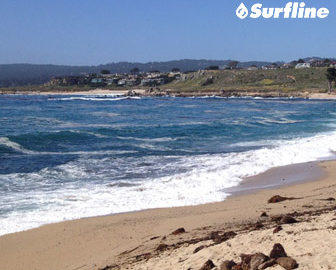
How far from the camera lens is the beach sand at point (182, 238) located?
22.7ft

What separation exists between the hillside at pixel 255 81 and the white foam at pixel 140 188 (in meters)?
79.6

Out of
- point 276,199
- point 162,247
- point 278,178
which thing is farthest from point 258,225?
point 278,178

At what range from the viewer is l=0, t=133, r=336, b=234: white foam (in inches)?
437

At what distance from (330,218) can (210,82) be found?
122 metres

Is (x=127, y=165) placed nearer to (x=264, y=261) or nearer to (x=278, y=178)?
(x=278, y=178)

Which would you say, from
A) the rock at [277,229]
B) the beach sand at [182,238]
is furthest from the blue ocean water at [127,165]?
the rock at [277,229]

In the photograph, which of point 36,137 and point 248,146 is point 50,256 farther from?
point 36,137

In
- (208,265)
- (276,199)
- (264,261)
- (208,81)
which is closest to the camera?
(264,261)

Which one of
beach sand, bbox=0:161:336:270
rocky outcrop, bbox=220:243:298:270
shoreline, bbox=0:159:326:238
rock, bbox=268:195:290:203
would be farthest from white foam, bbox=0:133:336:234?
rocky outcrop, bbox=220:243:298:270

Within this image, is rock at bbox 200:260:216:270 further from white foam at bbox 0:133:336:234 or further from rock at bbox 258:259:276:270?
white foam at bbox 0:133:336:234

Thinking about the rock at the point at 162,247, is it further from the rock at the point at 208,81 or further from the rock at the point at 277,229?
the rock at the point at 208,81

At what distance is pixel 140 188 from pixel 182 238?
5186 mm

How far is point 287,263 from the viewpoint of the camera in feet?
19.6

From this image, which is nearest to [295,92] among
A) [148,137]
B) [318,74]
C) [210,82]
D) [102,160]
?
[318,74]
